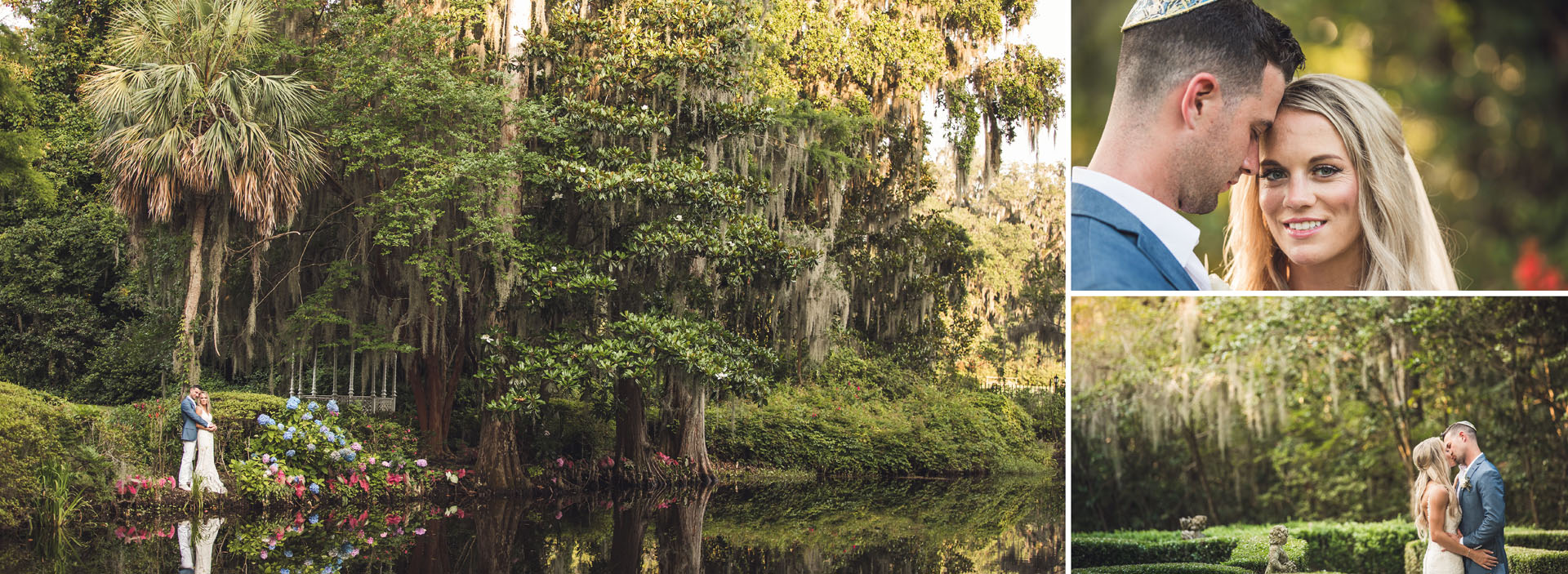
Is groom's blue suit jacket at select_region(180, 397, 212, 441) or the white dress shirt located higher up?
the white dress shirt

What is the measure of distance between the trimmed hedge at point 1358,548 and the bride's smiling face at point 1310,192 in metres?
6.53

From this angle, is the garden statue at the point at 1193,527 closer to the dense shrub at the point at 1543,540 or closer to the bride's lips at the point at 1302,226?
the dense shrub at the point at 1543,540

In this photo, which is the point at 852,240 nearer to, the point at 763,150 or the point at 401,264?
the point at 763,150

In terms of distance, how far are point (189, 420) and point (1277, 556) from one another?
31.6 ft

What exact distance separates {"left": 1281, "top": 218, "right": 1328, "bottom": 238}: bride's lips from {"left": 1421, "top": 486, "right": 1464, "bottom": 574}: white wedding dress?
240cm

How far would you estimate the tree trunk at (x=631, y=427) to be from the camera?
47.7 ft

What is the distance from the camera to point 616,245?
13453 millimetres

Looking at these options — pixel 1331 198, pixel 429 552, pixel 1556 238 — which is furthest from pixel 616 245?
pixel 1556 238

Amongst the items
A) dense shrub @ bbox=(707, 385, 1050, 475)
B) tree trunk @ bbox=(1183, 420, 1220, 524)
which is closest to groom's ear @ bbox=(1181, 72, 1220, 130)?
tree trunk @ bbox=(1183, 420, 1220, 524)

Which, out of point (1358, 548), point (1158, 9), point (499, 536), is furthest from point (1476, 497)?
point (499, 536)

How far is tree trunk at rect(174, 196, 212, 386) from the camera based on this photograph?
11477 millimetres

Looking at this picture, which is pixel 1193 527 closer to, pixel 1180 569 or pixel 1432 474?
pixel 1180 569

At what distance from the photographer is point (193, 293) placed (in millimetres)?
11719

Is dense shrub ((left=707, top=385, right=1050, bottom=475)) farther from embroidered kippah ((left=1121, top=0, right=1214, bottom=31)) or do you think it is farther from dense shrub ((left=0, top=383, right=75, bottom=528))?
embroidered kippah ((left=1121, top=0, right=1214, bottom=31))
